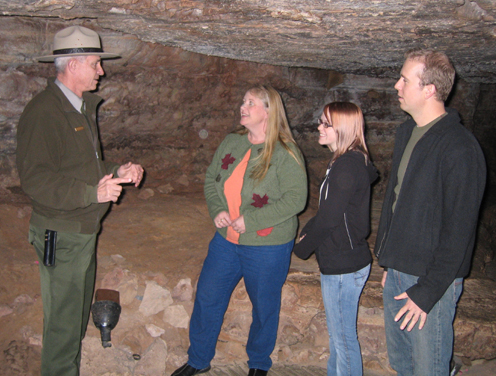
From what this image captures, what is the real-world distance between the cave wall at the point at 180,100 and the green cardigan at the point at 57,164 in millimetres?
1386

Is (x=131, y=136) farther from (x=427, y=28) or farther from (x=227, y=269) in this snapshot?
(x=427, y=28)

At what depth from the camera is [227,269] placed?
2.97 metres

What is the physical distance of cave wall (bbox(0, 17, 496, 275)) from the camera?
3.90 meters

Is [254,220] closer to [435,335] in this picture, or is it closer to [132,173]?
[132,173]

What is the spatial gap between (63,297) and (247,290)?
4.03ft

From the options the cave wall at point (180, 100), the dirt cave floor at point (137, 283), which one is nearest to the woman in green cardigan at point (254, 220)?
the dirt cave floor at point (137, 283)

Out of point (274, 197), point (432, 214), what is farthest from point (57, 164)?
point (432, 214)

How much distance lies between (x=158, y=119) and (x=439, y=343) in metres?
4.26

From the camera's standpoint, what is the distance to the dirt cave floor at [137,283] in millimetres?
3377

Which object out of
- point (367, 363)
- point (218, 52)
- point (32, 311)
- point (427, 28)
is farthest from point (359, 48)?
point (32, 311)

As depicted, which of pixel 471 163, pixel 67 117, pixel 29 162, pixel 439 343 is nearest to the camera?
pixel 471 163

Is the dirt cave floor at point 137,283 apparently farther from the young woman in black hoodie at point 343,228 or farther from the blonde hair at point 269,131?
the blonde hair at point 269,131

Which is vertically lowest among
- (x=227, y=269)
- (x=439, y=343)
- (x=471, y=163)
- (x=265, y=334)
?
(x=265, y=334)

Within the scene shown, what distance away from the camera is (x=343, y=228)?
96.1 inches
